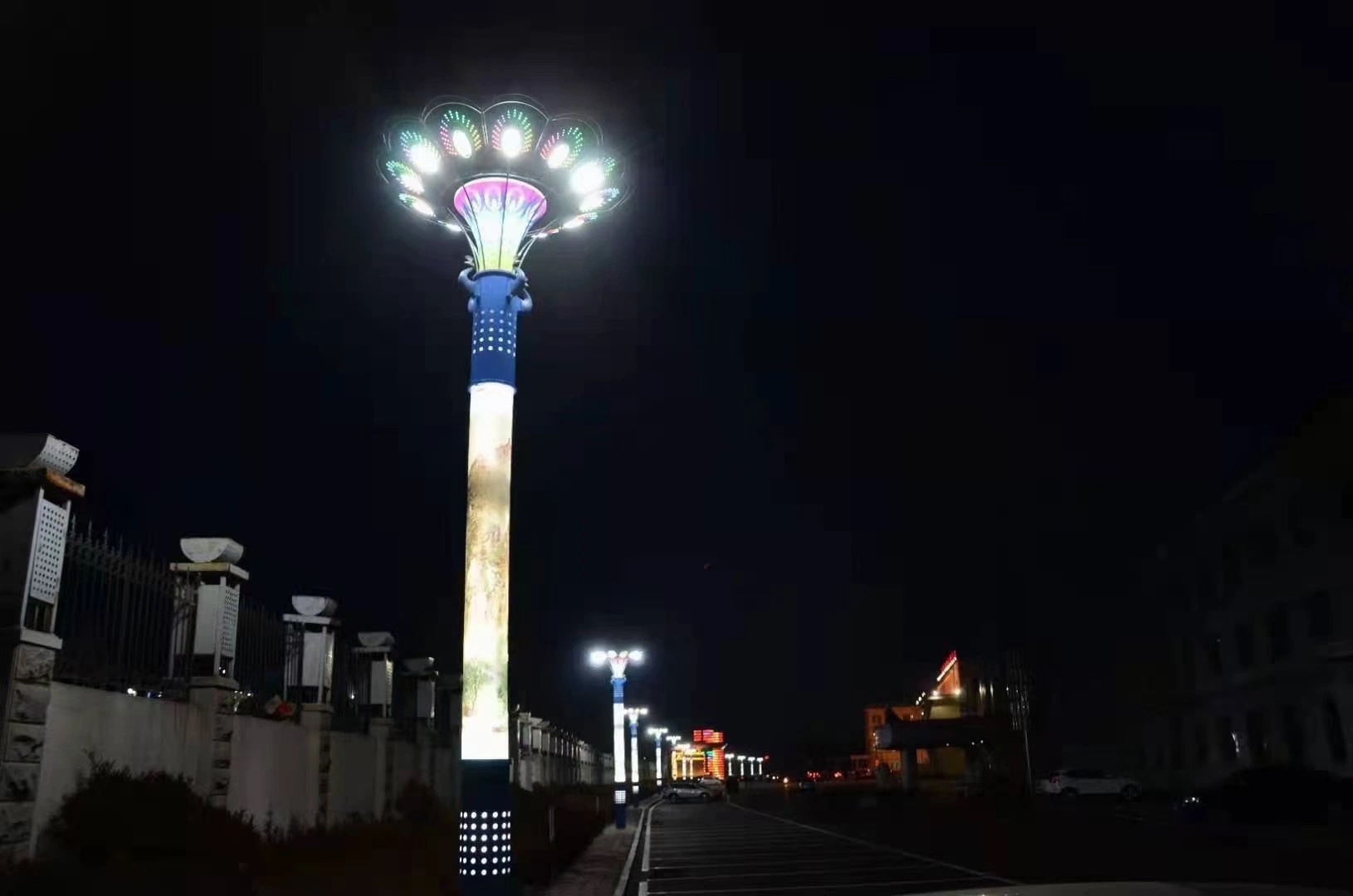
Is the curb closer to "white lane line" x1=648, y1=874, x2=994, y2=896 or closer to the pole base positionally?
"white lane line" x1=648, y1=874, x2=994, y2=896

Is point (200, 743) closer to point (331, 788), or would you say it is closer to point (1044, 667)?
point (331, 788)

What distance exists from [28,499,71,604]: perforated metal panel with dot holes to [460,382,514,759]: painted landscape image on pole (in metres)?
4.53

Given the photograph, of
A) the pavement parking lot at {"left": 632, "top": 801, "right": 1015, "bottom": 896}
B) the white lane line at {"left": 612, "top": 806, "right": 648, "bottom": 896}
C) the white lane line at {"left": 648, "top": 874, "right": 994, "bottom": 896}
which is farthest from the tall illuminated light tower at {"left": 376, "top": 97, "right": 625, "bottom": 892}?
the pavement parking lot at {"left": 632, "top": 801, "right": 1015, "bottom": 896}

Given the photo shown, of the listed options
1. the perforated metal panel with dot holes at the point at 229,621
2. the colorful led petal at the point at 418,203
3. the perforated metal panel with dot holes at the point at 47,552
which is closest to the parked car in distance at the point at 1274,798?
the colorful led petal at the point at 418,203

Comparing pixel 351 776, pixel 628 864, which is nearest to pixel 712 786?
pixel 628 864

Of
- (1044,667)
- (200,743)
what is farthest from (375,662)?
(1044,667)

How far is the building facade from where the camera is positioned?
35.3 meters

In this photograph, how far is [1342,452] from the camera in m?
35.0

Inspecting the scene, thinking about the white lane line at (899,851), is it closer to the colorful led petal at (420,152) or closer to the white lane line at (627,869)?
the white lane line at (627,869)

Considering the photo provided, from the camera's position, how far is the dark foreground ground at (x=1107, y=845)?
1574 cm

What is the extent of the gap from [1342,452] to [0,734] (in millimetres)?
38288

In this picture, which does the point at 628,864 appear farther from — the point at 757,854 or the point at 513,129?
the point at 513,129

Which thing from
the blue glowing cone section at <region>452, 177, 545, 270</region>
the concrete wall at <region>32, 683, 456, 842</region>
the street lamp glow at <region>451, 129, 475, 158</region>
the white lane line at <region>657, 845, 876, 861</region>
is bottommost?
the white lane line at <region>657, 845, 876, 861</region>

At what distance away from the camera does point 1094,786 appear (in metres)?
44.4
